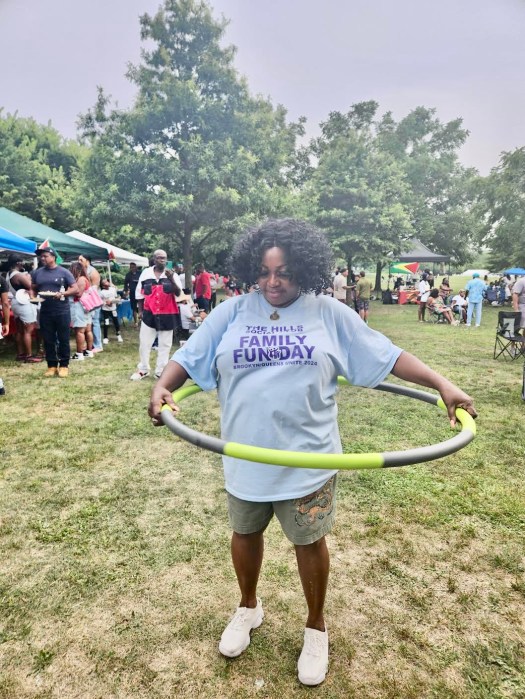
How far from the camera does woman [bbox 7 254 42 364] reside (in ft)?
26.0

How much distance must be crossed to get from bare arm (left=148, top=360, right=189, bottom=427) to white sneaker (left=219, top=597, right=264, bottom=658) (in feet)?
3.48

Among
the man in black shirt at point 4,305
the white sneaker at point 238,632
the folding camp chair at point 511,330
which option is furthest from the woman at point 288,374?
the folding camp chair at point 511,330

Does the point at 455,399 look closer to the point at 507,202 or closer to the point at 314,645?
the point at 314,645

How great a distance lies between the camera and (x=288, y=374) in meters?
1.68

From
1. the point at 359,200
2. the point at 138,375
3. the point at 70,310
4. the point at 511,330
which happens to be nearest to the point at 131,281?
the point at 70,310

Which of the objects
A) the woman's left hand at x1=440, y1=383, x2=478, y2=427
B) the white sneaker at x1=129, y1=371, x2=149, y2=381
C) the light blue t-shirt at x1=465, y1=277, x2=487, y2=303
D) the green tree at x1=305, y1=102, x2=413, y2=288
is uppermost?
the green tree at x1=305, y1=102, x2=413, y2=288

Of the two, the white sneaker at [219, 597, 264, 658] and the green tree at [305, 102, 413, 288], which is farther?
the green tree at [305, 102, 413, 288]

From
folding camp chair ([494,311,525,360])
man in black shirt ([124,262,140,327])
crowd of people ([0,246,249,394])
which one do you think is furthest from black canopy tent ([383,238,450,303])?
crowd of people ([0,246,249,394])

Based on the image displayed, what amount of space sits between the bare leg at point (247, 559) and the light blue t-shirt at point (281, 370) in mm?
307

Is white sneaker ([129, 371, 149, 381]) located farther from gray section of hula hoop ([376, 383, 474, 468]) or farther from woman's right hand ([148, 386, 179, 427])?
gray section of hula hoop ([376, 383, 474, 468])

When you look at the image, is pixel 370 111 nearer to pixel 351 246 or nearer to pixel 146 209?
pixel 351 246

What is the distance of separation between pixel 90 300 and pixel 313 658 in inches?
297

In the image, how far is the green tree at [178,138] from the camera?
561 inches

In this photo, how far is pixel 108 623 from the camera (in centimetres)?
225
